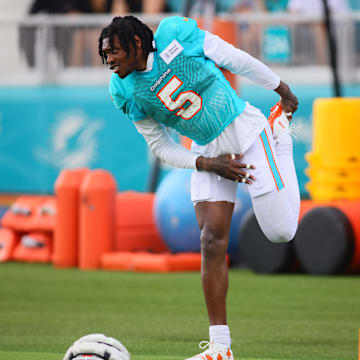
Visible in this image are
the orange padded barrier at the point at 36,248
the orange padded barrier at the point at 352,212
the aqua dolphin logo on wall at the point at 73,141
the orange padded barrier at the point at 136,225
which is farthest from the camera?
the aqua dolphin logo on wall at the point at 73,141

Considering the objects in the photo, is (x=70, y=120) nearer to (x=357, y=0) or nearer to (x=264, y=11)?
(x=264, y=11)

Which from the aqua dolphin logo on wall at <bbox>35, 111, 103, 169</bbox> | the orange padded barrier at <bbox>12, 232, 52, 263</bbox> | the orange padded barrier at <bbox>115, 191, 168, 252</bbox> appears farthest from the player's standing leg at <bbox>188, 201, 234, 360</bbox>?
the aqua dolphin logo on wall at <bbox>35, 111, 103, 169</bbox>

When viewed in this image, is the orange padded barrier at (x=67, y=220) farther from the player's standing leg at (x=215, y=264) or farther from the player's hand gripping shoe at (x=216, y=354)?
the player's hand gripping shoe at (x=216, y=354)

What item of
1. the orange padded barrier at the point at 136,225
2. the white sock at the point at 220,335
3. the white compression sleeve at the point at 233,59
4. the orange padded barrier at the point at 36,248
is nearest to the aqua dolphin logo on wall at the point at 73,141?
the orange padded barrier at the point at 36,248

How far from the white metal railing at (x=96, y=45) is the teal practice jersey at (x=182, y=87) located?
802 cm

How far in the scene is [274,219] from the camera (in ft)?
17.5

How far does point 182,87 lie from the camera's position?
521 centimetres

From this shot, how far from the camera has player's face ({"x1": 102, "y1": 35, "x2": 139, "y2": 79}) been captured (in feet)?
16.8

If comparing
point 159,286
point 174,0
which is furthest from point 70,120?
point 159,286

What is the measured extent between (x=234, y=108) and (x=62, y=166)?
30.4 ft

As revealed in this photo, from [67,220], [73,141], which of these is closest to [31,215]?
[67,220]

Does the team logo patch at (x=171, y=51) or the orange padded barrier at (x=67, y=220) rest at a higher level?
the team logo patch at (x=171, y=51)

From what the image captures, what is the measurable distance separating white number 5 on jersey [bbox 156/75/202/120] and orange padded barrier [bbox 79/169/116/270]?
5195mm

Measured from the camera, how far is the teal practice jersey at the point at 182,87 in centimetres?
520
